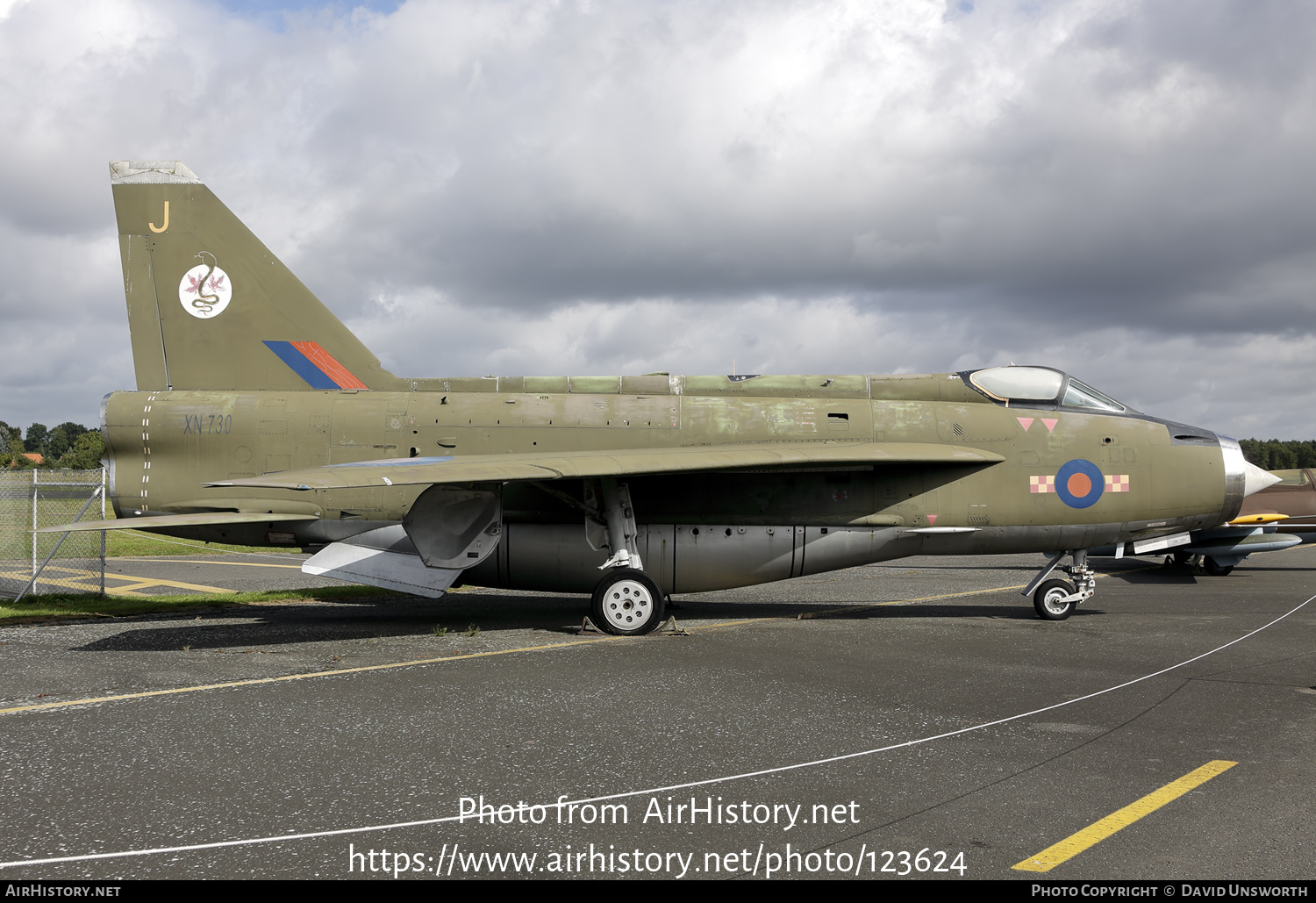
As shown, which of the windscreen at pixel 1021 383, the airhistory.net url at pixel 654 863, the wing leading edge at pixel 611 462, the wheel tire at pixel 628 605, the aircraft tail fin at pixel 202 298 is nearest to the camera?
the airhistory.net url at pixel 654 863

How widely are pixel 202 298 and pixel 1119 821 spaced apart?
39.9ft

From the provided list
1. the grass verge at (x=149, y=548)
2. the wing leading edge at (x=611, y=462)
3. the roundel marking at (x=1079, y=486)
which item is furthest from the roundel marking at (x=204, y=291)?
the roundel marking at (x=1079, y=486)

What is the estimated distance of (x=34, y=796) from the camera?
4520 mm

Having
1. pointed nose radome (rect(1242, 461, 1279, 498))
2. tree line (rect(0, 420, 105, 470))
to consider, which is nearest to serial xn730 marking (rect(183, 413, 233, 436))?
pointed nose radome (rect(1242, 461, 1279, 498))

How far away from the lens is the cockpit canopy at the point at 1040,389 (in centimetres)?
1125

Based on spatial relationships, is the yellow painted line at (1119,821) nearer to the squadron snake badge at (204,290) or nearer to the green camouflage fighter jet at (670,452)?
the green camouflage fighter jet at (670,452)

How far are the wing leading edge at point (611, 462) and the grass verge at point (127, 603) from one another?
3342 mm

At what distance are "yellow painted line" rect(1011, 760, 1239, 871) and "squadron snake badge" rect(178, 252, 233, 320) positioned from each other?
11.8 m

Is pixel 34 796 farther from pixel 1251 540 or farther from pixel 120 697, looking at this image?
pixel 1251 540

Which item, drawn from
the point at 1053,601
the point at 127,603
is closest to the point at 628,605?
the point at 1053,601

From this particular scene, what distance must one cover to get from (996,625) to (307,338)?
10.2 metres

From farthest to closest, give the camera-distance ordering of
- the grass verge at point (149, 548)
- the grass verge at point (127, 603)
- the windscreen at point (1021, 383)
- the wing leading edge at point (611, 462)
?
the grass verge at point (149, 548) < the windscreen at point (1021, 383) < the grass verge at point (127, 603) < the wing leading edge at point (611, 462)

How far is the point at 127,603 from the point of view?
11992 millimetres

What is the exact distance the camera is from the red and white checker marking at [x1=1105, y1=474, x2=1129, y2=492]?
10844 mm
